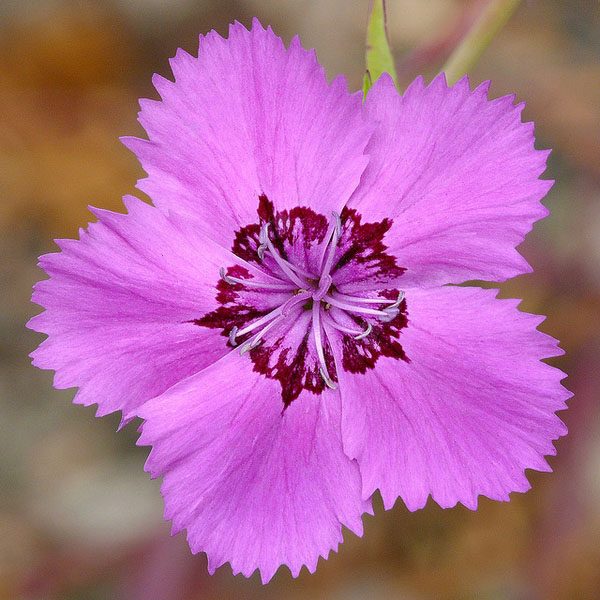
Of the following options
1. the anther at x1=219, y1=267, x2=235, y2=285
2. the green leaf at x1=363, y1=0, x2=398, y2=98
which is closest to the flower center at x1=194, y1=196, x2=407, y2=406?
the anther at x1=219, y1=267, x2=235, y2=285

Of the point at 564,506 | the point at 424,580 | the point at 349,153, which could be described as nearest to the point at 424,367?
the point at 349,153

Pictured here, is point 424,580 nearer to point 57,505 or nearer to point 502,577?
point 502,577

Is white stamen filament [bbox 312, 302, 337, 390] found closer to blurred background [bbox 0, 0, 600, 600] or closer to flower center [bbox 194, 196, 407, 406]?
flower center [bbox 194, 196, 407, 406]

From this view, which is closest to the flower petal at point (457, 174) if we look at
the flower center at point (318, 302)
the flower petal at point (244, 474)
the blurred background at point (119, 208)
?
the flower center at point (318, 302)

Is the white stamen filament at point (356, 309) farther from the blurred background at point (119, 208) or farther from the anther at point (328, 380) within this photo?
the blurred background at point (119, 208)

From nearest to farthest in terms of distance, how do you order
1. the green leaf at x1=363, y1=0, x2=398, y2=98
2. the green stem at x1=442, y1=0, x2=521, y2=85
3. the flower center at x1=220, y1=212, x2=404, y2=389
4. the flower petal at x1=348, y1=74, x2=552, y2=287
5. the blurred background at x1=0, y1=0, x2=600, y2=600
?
the flower petal at x1=348, y1=74, x2=552, y2=287 < the flower center at x1=220, y1=212, x2=404, y2=389 < the green leaf at x1=363, y1=0, x2=398, y2=98 < the green stem at x1=442, y1=0, x2=521, y2=85 < the blurred background at x1=0, y1=0, x2=600, y2=600

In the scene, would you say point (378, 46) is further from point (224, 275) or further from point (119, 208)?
point (119, 208)
